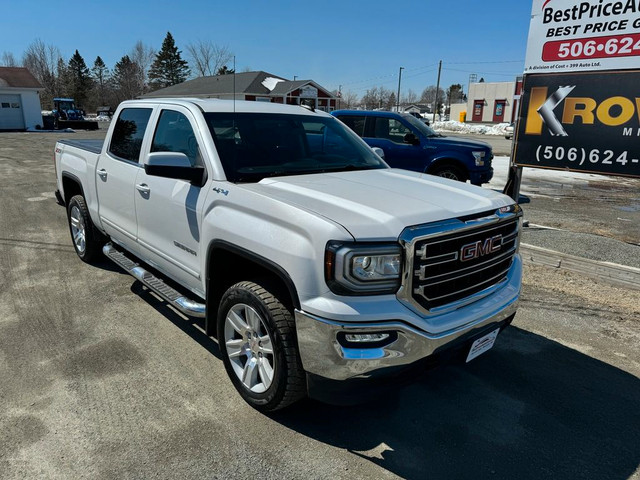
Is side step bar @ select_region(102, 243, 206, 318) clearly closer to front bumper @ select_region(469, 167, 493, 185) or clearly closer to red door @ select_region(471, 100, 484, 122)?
front bumper @ select_region(469, 167, 493, 185)

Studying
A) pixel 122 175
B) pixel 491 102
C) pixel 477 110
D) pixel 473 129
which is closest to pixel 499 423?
pixel 122 175

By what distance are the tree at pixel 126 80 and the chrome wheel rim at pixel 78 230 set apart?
65078mm

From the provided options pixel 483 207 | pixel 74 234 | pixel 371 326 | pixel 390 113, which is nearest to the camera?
pixel 371 326

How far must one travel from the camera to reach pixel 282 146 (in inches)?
152

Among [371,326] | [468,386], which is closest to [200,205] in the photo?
[371,326]

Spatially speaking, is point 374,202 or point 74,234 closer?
point 374,202

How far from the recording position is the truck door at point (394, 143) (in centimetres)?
1066

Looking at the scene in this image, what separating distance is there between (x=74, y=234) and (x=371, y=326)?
509cm

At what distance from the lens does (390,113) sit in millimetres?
A: 11164

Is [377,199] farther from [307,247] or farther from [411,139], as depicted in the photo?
[411,139]

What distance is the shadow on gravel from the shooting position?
2699 millimetres

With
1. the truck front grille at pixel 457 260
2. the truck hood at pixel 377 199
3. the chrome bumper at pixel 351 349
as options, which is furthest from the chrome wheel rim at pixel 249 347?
the truck front grille at pixel 457 260

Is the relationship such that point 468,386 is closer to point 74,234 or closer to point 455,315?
point 455,315

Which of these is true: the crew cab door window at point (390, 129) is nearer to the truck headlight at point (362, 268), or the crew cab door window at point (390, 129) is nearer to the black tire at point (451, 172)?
the black tire at point (451, 172)
